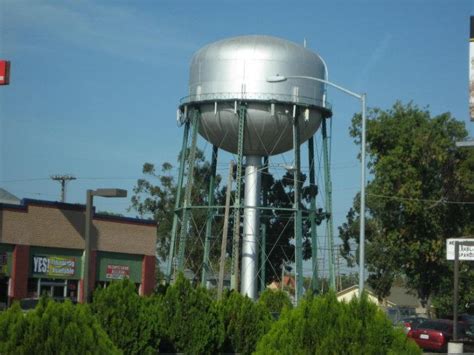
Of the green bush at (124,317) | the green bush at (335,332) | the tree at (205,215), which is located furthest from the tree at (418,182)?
the green bush at (335,332)

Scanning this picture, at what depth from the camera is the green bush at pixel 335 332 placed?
1543 centimetres

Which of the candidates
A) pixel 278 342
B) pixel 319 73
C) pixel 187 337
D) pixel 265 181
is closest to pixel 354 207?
pixel 265 181

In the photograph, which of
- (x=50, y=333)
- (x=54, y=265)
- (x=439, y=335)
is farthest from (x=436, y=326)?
(x=50, y=333)

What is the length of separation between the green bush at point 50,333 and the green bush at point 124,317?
22.3ft

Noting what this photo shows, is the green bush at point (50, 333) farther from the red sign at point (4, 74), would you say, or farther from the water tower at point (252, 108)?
the water tower at point (252, 108)

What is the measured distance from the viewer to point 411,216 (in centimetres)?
5622

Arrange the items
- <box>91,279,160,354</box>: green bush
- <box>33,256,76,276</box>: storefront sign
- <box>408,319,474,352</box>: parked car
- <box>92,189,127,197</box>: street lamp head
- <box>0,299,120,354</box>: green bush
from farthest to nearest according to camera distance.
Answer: <box>33,256,76,276</box>: storefront sign → <box>408,319,474,352</box>: parked car → <box>92,189,127,197</box>: street lamp head → <box>91,279,160,354</box>: green bush → <box>0,299,120,354</box>: green bush

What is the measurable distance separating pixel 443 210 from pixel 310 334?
139 ft

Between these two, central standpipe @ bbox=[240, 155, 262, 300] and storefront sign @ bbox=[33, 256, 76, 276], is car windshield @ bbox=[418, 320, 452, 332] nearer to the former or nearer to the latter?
central standpipe @ bbox=[240, 155, 262, 300]

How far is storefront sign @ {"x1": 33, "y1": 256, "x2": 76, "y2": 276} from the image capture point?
4212cm

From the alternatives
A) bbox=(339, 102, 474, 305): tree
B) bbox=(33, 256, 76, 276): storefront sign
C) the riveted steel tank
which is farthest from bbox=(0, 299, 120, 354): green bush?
bbox=(339, 102, 474, 305): tree

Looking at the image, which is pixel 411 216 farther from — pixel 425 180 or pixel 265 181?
pixel 265 181

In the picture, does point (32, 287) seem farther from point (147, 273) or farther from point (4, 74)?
point (4, 74)

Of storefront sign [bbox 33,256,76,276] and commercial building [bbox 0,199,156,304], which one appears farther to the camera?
storefront sign [bbox 33,256,76,276]
